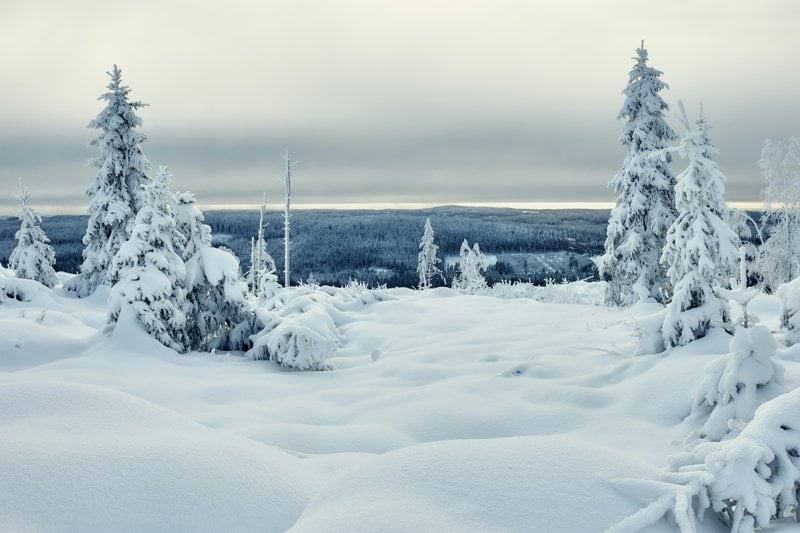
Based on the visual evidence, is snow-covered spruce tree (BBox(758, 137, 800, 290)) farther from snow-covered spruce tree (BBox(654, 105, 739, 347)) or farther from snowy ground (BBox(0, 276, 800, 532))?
snow-covered spruce tree (BBox(654, 105, 739, 347))

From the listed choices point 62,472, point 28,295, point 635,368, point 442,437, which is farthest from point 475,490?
point 28,295

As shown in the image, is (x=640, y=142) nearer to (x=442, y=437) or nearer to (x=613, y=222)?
(x=613, y=222)

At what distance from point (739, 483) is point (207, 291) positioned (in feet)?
41.1

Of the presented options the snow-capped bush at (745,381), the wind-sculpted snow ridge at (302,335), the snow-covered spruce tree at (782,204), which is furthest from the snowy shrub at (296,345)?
the snow-covered spruce tree at (782,204)

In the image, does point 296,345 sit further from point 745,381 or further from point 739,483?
point 739,483

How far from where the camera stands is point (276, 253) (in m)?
164

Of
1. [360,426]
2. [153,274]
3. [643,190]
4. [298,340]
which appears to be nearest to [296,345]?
[298,340]

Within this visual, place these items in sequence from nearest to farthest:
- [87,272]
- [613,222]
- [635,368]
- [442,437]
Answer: [442,437] < [635,368] < [613,222] < [87,272]

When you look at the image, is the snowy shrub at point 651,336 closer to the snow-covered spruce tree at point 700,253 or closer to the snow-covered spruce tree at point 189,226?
the snow-covered spruce tree at point 700,253

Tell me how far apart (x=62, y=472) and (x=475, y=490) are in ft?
9.96

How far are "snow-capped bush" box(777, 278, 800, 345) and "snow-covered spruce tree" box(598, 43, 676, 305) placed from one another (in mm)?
10542

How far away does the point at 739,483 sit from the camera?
3.71m

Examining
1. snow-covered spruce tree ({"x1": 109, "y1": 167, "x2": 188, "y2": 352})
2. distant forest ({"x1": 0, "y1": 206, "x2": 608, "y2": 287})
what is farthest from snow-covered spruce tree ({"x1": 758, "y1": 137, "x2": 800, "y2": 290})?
distant forest ({"x1": 0, "y1": 206, "x2": 608, "y2": 287})

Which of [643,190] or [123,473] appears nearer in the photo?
[123,473]
